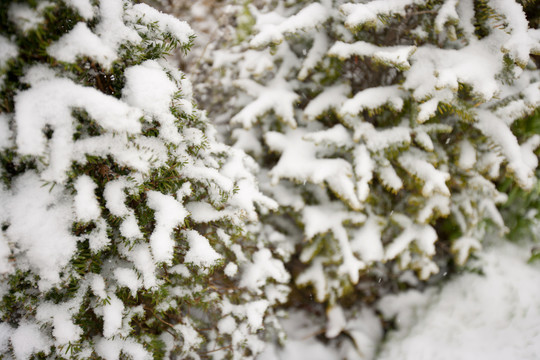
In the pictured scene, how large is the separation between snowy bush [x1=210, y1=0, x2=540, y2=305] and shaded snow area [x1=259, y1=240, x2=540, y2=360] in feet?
1.08

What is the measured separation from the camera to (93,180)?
124cm

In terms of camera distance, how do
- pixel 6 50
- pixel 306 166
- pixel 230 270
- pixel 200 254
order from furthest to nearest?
pixel 306 166 < pixel 230 270 < pixel 200 254 < pixel 6 50

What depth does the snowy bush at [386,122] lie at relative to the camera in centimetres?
191

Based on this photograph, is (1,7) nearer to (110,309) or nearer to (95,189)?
(95,189)

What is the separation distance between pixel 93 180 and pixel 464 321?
2932 millimetres

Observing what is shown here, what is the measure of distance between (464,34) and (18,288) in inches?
109

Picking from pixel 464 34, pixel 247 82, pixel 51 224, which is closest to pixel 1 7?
pixel 51 224

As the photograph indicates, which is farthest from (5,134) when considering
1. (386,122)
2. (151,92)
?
(386,122)

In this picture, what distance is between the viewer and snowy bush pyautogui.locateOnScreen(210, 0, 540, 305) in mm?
1911

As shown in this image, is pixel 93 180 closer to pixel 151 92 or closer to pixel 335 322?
pixel 151 92

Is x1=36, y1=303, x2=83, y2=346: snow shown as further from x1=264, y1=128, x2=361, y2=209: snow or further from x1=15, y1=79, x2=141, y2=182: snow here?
x1=264, y1=128, x2=361, y2=209: snow

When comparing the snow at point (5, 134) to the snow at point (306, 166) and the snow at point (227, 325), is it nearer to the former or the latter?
the snow at point (227, 325)

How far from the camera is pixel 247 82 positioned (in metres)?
2.64

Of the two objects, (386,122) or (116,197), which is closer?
(116,197)
